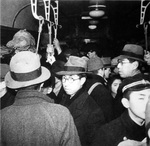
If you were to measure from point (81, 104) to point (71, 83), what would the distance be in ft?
1.06

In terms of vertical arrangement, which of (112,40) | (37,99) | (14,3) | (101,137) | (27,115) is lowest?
(101,137)

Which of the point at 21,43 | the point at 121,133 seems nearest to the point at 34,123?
the point at 121,133

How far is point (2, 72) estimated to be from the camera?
9.80 ft

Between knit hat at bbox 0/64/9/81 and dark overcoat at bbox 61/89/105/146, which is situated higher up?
knit hat at bbox 0/64/9/81

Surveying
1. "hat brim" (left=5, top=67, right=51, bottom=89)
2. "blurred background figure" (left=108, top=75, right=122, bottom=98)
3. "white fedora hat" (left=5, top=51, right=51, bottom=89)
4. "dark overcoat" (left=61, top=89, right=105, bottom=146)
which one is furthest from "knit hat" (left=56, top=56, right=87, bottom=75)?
"blurred background figure" (left=108, top=75, right=122, bottom=98)

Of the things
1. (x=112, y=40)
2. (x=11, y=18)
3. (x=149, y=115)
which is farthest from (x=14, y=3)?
(x=112, y=40)

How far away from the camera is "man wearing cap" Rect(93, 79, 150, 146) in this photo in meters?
2.04

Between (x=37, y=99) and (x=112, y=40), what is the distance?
9.95 m

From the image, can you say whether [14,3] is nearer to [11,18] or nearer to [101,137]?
[11,18]

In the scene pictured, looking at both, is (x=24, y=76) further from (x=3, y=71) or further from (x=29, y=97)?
(x=3, y=71)

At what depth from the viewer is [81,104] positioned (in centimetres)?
272

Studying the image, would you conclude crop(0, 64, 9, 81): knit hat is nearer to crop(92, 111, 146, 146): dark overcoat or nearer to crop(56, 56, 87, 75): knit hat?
crop(56, 56, 87, 75): knit hat

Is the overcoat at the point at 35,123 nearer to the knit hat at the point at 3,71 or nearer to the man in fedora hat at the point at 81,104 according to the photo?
the man in fedora hat at the point at 81,104

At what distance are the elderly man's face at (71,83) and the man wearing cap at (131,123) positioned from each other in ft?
2.68
